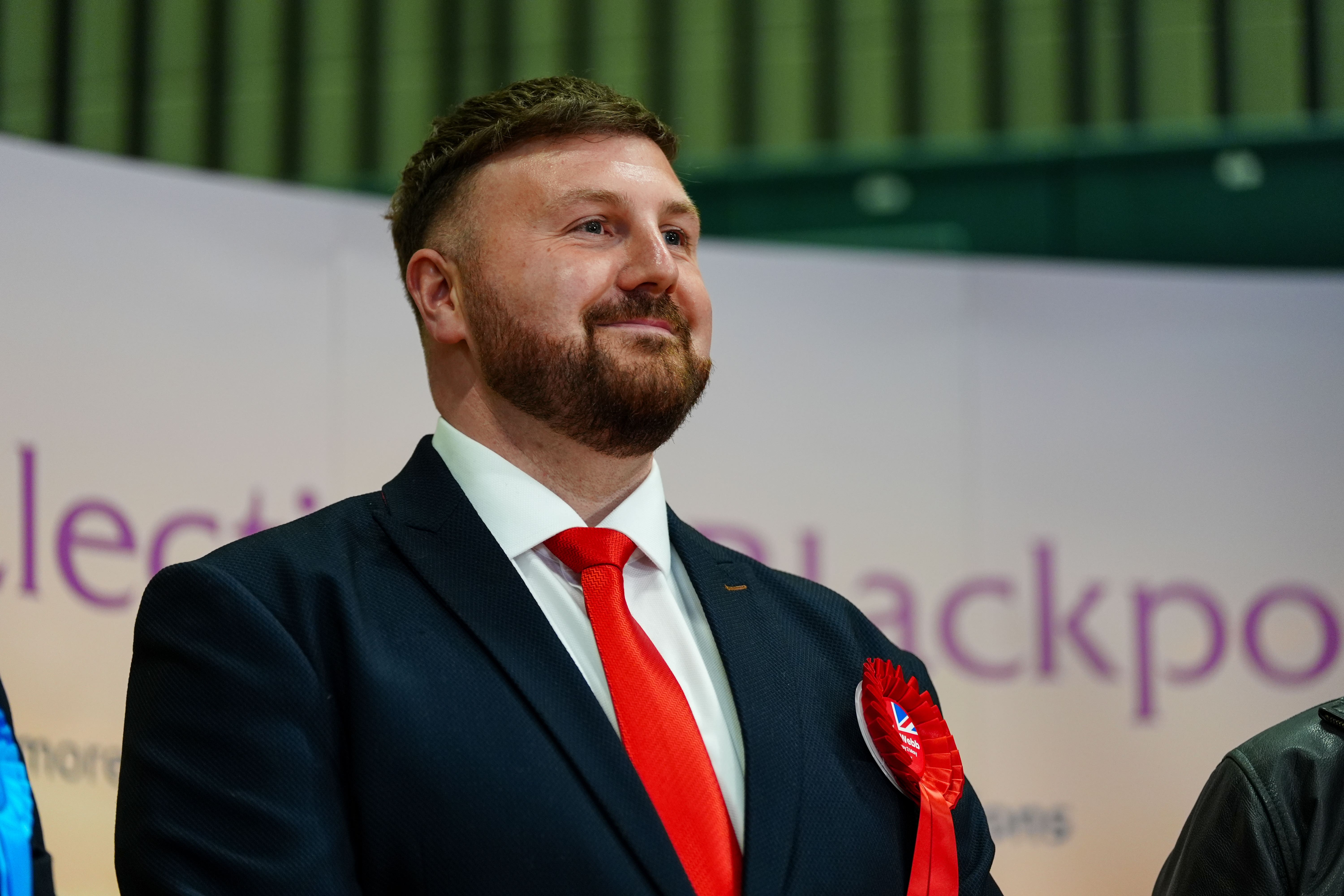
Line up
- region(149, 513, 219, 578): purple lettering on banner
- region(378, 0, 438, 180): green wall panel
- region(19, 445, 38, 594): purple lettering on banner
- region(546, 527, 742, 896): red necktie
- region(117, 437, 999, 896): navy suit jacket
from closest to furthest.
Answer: region(117, 437, 999, 896): navy suit jacket
region(546, 527, 742, 896): red necktie
region(19, 445, 38, 594): purple lettering on banner
region(149, 513, 219, 578): purple lettering on banner
region(378, 0, 438, 180): green wall panel

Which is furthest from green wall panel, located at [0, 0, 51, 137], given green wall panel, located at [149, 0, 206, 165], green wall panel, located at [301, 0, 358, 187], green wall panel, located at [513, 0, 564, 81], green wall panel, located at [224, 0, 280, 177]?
green wall panel, located at [513, 0, 564, 81]

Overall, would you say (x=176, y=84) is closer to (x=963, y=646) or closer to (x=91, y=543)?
(x=91, y=543)

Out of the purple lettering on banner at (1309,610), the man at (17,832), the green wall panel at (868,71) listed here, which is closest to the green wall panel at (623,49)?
the green wall panel at (868,71)

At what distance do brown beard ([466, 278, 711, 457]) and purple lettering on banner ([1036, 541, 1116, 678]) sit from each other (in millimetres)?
1818

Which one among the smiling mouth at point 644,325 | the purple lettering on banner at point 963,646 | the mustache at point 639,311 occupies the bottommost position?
the purple lettering on banner at point 963,646

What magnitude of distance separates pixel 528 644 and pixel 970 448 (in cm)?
206

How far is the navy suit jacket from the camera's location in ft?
3.90

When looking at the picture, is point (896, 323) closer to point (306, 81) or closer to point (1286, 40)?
point (1286, 40)

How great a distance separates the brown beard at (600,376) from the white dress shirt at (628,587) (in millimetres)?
69

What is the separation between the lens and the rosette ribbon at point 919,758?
1.43 m

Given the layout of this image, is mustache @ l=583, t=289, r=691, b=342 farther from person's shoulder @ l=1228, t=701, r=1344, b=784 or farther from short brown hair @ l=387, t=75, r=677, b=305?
person's shoulder @ l=1228, t=701, r=1344, b=784

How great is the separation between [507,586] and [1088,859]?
2064 millimetres

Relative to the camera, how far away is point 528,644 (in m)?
1.31

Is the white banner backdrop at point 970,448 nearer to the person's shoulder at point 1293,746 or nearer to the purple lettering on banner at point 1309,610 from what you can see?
the purple lettering on banner at point 1309,610
